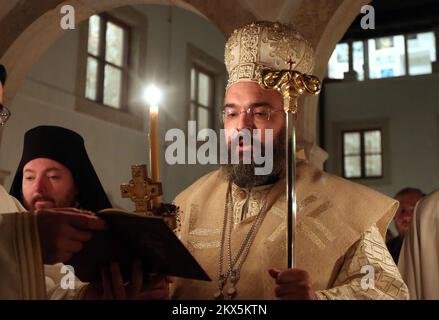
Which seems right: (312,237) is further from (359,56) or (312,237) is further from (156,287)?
(359,56)

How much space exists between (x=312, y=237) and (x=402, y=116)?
47.4 feet

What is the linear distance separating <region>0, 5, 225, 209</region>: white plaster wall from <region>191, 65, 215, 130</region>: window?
49 cm

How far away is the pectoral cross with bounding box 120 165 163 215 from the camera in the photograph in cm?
179

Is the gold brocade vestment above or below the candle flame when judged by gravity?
below

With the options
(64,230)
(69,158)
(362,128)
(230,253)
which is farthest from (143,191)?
(362,128)

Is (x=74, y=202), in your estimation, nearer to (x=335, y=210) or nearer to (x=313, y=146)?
(x=335, y=210)

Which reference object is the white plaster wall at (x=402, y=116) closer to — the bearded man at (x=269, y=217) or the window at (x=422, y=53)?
the window at (x=422, y=53)

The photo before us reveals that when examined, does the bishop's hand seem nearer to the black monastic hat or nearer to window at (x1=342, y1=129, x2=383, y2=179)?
the black monastic hat

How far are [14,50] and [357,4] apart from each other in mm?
2913

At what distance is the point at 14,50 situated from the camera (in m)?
5.23

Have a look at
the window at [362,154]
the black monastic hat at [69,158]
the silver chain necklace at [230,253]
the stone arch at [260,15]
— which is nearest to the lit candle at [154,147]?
the silver chain necklace at [230,253]

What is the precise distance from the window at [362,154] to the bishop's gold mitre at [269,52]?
14009 millimetres

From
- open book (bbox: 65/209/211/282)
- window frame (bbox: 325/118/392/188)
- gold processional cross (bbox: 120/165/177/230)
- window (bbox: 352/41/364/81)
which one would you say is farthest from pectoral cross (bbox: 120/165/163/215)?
window (bbox: 352/41/364/81)

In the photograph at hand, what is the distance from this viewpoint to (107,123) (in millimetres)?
9805
